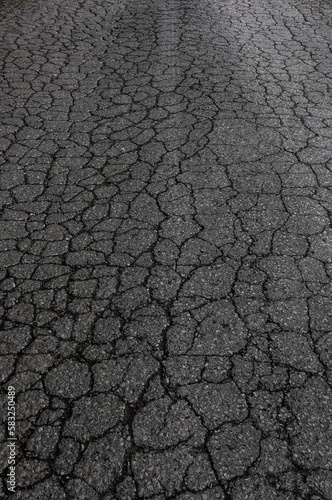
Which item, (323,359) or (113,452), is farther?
(323,359)

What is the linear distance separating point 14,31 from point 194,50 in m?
2.65

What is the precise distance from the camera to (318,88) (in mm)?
5055

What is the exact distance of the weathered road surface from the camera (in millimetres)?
2041

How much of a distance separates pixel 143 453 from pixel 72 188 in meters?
2.24

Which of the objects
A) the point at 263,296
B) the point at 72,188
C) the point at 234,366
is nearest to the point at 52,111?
the point at 72,188

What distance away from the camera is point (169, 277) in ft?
9.57

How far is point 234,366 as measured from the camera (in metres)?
2.39

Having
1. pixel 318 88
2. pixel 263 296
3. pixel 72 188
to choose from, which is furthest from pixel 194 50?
pixel 263 296

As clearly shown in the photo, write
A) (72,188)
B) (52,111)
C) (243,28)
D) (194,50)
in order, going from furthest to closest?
(243,28) → (194,50) → (52,111) → (72,188)

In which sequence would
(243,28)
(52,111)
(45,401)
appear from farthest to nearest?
(243,28)
(52,111)
(45,401)

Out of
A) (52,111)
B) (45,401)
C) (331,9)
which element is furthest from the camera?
(331,9)

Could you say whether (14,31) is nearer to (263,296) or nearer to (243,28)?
(243,28)

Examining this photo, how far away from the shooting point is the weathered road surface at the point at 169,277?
2041 mm

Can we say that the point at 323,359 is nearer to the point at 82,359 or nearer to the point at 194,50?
the point at 82,359
